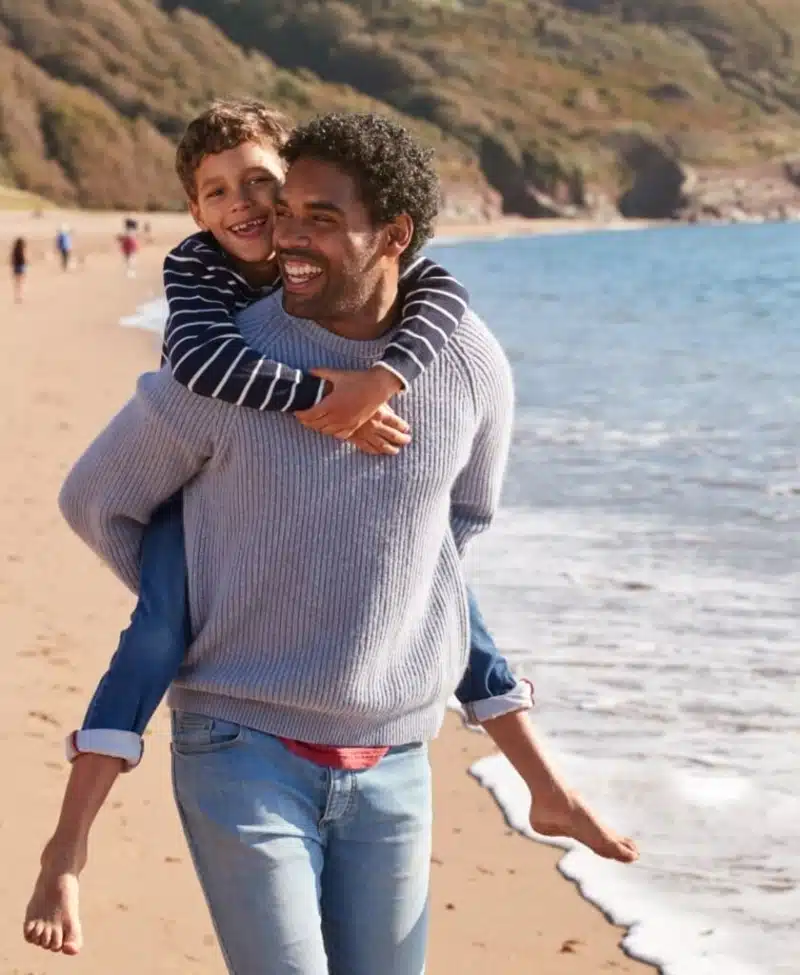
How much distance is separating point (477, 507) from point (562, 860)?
254 cm

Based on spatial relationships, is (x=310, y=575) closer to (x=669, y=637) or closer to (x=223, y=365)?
(x=223, y=365)

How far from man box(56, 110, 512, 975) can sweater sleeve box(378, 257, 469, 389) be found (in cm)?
4

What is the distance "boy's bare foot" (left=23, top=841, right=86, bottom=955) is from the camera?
2.33 meters

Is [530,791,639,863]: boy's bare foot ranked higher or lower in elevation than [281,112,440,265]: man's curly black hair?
lower

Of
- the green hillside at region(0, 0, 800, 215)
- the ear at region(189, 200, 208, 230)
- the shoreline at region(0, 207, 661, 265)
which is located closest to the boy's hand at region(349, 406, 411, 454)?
the ear at region(189, 200, 208, 230)

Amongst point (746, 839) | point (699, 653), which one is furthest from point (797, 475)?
point (746, 839)

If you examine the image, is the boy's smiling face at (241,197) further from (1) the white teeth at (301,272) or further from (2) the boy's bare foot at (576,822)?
(2) the boy's bare foot at (576,822)

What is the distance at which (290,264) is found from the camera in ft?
8.14

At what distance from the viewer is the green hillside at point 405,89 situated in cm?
11156

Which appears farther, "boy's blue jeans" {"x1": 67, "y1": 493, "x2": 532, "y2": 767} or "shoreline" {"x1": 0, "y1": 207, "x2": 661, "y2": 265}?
"shoreline" {"x1": 0, "y1": 207, "x2": 661, "y2": 265}

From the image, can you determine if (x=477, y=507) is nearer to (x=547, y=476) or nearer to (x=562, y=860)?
(x=562, y=860)

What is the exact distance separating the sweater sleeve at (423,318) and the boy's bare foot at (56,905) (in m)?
0.83

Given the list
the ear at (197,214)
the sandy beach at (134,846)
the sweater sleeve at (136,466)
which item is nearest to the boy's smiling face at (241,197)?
the ear at (197,214)

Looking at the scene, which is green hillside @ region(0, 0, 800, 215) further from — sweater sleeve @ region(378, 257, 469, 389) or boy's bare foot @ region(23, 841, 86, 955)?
boy's bare foot @ region(23, 841, 86, 955)
